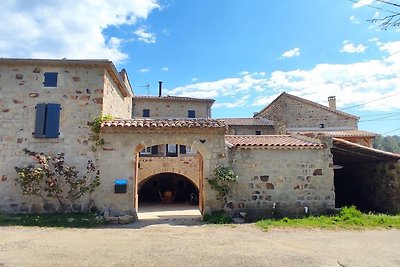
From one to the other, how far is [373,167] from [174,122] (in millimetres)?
8818

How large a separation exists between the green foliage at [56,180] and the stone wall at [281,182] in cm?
492

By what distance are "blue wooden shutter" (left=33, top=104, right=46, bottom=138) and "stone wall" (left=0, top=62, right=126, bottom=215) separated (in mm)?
136

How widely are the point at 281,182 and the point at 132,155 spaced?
17.6 ft

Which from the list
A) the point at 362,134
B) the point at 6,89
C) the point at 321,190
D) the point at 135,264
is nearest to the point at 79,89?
the point at 6,89

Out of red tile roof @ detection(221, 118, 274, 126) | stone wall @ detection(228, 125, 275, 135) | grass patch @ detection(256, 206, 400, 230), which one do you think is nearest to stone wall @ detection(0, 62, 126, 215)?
grass patch @ detection(256, 206, 400, 230)

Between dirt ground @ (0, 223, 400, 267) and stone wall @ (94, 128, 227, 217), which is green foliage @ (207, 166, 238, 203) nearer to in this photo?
stone wall @ (94, 128, 227, 217)

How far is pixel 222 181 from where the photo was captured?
10328 millimetres

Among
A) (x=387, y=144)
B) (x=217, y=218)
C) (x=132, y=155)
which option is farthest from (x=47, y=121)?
(x=387, y=144)

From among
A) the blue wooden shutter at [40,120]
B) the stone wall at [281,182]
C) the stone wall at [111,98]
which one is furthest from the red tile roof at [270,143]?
the blue wooden shutter at [40,120]

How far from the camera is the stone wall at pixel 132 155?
1018 cm

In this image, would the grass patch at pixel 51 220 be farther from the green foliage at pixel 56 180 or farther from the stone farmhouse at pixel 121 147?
the green foliage at pixel 56 180

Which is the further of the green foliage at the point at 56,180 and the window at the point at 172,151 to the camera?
the window at the point at 172,151

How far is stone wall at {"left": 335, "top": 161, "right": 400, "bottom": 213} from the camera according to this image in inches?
450

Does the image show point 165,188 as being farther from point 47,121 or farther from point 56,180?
point 47,121
